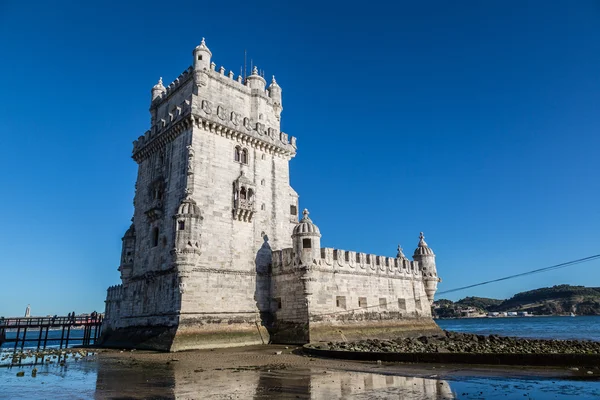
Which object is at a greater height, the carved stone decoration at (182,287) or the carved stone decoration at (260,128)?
the carved stone decoration at (260,128)

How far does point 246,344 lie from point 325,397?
756 inches

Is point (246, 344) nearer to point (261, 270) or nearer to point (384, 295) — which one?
point (261, 270)

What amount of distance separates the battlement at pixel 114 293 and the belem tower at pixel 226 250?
15cm

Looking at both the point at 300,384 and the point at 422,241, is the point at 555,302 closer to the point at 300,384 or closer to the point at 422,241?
the point at 422,241

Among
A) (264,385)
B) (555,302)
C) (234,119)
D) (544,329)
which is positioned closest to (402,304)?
(234,119)

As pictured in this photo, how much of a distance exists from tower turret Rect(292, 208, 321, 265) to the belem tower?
0.08 metres

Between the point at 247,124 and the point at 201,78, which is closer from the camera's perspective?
the point at 201,78

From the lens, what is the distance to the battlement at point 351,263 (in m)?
31.0

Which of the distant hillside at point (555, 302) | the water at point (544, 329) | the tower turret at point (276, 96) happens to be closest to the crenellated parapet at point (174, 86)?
the tower turret at point (276, 96)

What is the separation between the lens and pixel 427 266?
42750 millimetres

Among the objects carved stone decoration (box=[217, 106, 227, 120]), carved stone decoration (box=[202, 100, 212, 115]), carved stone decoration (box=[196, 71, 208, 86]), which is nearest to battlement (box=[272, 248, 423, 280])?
carved stone decoration (box=[217, 106, 227, 120])

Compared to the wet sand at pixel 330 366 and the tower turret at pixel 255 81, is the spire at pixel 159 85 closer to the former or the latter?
the tower turret at pixel 255 81

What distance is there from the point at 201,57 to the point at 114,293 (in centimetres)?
2308

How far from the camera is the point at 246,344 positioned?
28969 mm
